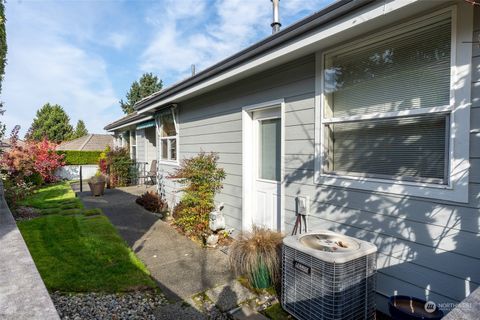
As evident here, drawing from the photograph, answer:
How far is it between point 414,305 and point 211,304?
2.18m

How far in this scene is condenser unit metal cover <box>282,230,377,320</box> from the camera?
2.56 m

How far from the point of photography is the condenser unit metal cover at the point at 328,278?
101 inches

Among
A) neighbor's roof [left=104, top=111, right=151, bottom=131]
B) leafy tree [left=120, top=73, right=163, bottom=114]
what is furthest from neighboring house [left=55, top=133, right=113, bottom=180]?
leafy tree [left=120, top=73, right=163, bottom=114]

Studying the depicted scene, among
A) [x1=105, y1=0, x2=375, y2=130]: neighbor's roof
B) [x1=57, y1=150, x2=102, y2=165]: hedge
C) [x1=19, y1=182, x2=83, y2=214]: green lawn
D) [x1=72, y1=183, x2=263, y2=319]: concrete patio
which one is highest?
[x1=105, y1=0, x2=375, y2=130]: neighbor's roof

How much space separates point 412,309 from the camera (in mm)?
2527

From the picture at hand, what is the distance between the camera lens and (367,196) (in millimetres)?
3139

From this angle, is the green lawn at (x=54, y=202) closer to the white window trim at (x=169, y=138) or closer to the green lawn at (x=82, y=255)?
the green lawn at (x=82, y=255)

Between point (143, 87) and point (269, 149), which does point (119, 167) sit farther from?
point (143, 87)

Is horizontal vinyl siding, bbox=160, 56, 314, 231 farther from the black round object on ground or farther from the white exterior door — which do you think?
the black round object on ground

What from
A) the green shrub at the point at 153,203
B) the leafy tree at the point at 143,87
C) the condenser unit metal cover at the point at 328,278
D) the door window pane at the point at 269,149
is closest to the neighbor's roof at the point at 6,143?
the green shrub at the point at 153,203

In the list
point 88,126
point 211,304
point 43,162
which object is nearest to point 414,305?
point 211,304

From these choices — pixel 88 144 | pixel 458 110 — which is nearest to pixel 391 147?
pixel 458 110

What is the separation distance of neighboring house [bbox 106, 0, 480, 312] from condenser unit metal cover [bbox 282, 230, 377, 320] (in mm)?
441

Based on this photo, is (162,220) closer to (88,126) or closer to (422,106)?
(422,106)
